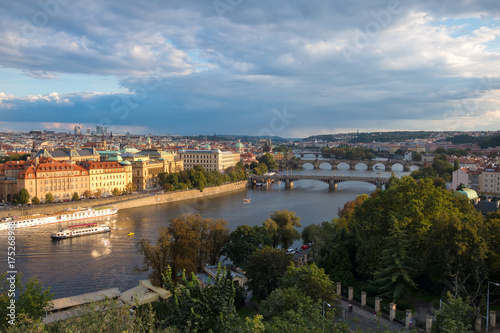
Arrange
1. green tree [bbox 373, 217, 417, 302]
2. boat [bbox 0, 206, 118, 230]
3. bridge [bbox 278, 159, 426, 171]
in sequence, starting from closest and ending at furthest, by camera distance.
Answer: green tree [bbox 373, 217, 417, 302]
boat [bbox 0, 206, 118, 230]
bridge [bbox 278, 159, 426, 171]

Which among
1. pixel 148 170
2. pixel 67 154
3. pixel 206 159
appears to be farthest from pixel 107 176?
pixel 206 159

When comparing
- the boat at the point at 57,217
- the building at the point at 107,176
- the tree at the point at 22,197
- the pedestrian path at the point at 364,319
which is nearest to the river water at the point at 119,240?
the boat at the point at 57,217

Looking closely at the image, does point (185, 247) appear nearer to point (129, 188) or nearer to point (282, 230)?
point (282, 230)

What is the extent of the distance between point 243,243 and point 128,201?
55.7 feet

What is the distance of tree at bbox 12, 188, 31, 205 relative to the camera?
82.7 feet

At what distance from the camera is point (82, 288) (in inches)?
510

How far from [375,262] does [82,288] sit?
27.9ft

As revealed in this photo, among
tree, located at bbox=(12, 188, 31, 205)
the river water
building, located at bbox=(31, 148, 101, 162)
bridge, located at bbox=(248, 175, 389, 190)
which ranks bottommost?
the river water

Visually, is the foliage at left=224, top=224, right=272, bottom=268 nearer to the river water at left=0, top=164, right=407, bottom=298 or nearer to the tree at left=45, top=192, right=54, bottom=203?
the river water at left=0, top=164, right=407, bottom=298

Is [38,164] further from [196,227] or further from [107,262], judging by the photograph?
[196,227]

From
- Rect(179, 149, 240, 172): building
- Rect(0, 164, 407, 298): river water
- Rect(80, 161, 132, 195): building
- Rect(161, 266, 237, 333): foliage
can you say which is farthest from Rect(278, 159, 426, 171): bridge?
Rect(161, 266, 237, 333): foliage

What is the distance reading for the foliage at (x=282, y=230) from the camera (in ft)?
51.5

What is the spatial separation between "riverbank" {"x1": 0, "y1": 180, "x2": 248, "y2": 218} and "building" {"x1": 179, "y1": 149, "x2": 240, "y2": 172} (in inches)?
329

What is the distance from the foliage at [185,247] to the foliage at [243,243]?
28 cm
